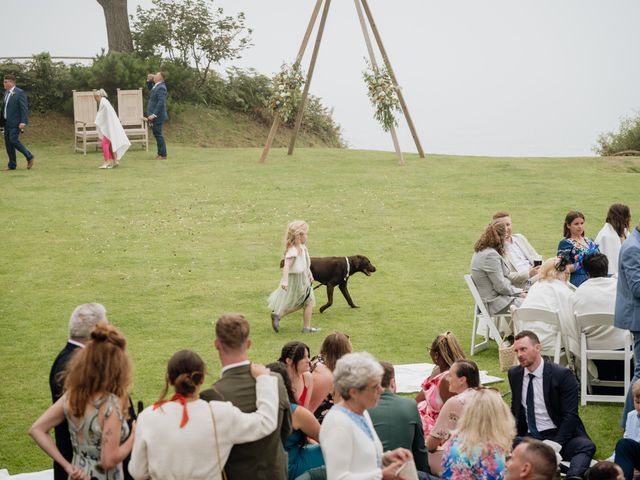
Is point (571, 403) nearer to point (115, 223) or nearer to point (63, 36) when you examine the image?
point (115, 223)

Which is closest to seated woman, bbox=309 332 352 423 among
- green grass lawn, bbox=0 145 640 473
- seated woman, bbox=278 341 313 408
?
seated woman, bbox=278 341 313 408

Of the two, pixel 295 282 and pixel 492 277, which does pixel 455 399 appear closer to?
pixel 492 277

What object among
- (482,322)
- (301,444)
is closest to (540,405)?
(301,444)

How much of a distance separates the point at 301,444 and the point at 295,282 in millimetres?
5136

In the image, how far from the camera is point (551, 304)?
30.5 feet

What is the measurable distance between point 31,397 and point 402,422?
4.80m

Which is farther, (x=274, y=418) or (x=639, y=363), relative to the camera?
(x=639, y=363)

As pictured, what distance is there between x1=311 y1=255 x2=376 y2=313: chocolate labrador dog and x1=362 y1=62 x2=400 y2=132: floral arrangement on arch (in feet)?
34.1

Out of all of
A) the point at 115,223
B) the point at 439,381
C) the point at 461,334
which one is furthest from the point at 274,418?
the point at 115,223

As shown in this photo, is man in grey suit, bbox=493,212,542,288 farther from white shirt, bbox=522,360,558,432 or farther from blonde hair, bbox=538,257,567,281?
white shirt, bbox=522,360,558,432

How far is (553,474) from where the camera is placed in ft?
16.7

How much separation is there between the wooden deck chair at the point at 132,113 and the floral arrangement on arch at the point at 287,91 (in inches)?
150

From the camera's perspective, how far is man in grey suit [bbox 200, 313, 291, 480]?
16.4 feet

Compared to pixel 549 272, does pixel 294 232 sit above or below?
above
